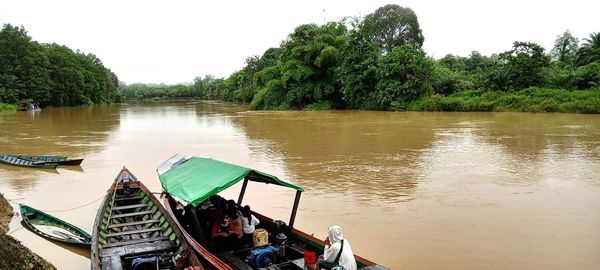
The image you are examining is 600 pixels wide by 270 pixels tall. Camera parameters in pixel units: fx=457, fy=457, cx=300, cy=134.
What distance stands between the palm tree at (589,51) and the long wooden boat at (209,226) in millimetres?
33848

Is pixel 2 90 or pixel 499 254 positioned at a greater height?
pixel 2 90

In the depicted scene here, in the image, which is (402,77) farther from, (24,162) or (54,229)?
(54,229)

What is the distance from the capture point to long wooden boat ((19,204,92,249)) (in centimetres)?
714

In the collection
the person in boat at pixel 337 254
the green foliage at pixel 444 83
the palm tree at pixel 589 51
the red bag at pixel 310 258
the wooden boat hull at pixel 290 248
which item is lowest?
the wooden boat hull at pixel 290 248

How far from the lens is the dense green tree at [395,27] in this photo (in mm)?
44219

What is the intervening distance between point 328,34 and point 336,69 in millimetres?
4112

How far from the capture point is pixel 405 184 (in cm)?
1091

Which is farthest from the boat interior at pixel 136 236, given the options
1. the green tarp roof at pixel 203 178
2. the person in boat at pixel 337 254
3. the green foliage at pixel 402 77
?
the green foliage at pixel 402 77

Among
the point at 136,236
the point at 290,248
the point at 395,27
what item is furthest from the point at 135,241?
the point at 395,27

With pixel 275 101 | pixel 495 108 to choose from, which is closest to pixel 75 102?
pixel 275 101

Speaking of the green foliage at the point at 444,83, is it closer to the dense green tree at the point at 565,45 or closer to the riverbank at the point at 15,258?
the dense green tree at the point at 565,45

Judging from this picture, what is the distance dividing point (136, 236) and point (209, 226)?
1321 mm

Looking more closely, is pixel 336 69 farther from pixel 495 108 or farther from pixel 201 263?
pixel 201 263

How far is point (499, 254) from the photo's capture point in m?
6.61
